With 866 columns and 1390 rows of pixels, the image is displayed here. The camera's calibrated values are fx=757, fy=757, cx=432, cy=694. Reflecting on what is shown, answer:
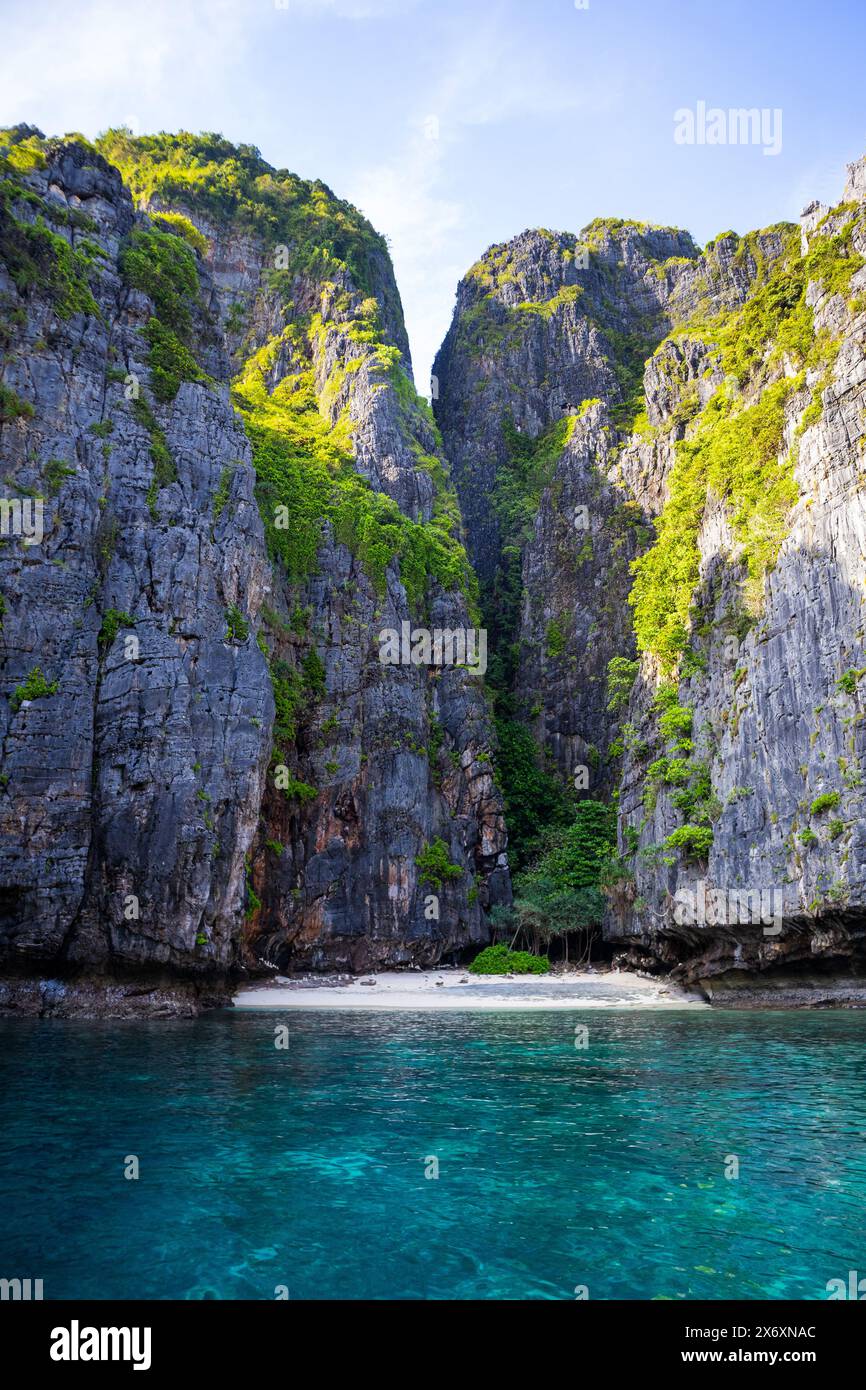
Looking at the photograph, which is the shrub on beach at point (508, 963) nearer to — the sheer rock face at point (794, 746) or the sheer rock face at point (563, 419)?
the sheer rock face at point (794, 746)

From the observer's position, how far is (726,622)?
33594mm

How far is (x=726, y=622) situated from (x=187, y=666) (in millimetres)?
22962

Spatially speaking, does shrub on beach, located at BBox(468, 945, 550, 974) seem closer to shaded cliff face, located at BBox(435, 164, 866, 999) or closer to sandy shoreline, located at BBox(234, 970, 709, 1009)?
sandy shoreline, located at BBox(234, 970, 709, 1009)

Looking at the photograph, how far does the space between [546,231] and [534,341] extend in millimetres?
16402

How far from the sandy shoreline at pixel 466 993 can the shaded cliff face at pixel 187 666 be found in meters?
2.74

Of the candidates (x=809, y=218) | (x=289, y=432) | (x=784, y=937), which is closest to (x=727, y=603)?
(x=784, y=937)

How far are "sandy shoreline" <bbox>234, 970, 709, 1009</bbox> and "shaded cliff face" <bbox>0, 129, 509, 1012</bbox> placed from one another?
8.99 ft

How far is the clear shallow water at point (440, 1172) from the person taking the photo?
721 cm

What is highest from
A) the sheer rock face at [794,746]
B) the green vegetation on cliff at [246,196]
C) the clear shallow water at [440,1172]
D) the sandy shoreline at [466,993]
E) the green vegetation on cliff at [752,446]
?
the green vegetation on cliff at [246,196]

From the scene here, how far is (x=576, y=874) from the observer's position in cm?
4438

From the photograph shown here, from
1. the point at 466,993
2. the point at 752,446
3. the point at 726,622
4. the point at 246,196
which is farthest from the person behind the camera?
the point at 246,196

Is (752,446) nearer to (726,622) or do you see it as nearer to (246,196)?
(726,622)

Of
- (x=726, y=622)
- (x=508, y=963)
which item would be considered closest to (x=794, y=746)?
(x=726, y=622)

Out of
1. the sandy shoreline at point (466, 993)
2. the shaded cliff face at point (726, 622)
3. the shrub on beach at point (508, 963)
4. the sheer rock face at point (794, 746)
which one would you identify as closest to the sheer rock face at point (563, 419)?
the shaded cliff face at point (726, 622)
